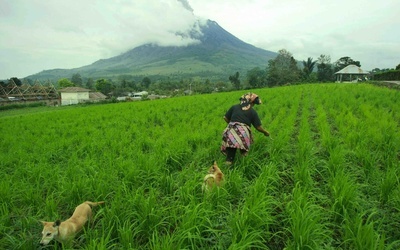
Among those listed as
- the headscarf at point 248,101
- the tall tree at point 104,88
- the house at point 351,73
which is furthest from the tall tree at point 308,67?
the headscarf at point 248,101

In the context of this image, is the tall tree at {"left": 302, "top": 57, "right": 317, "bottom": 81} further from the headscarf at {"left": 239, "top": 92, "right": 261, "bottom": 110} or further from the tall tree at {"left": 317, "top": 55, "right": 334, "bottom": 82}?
the headscarf at {"left": 239, "top": 92, "right": 261, "bottom": 110}

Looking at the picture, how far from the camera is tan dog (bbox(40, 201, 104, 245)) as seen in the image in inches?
85.0

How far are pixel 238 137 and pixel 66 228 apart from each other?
263cm

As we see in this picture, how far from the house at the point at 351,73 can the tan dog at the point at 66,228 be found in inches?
1657

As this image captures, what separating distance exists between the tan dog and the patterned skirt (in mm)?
2255

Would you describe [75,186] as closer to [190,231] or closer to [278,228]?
[190,231]

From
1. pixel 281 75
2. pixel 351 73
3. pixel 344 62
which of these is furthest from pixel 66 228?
pixel 344 62

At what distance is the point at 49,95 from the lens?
4128 cm

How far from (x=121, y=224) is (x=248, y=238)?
4.14 ft

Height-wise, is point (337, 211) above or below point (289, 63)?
below

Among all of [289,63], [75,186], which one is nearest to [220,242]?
[75,186]

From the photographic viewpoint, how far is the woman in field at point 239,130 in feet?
13.2

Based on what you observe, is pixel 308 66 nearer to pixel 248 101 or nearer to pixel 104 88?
pixel 104 88

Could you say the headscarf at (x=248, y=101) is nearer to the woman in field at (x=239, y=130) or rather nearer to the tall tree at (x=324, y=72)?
the woman in field at (x=239, y=130)
